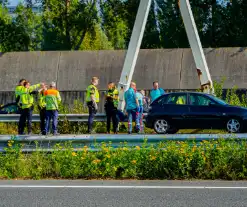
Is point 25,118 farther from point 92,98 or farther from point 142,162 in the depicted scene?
point 142,162

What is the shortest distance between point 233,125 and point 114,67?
396 inches

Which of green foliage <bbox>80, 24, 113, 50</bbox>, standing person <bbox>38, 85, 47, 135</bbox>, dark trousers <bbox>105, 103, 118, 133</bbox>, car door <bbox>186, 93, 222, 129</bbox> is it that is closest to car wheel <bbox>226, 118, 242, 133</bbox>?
car door <bbox>186, 93, 222, 129</bbox>

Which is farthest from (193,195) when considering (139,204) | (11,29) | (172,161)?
(11,29)

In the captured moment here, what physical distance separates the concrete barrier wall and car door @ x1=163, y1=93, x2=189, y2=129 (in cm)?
720

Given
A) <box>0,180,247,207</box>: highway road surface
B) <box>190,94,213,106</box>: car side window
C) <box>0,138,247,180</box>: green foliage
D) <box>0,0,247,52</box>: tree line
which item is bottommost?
<box>0,180,247,207</box>: highway road surface

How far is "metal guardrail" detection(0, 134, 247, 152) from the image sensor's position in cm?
1091

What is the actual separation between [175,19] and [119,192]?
31362 mm

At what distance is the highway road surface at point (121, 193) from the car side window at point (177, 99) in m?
8.04

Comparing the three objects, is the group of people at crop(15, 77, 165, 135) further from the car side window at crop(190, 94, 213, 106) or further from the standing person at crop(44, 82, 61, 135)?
the car side window at crop(190, 94, 213, 106)

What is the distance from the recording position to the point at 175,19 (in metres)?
39.4

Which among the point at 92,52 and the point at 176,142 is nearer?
the point at 176,142

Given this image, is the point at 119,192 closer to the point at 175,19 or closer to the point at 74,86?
the point at 74,86

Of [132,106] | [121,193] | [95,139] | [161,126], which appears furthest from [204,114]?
[121,193]

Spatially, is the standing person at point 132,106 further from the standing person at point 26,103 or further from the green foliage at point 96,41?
the green foliage at point 96,41
